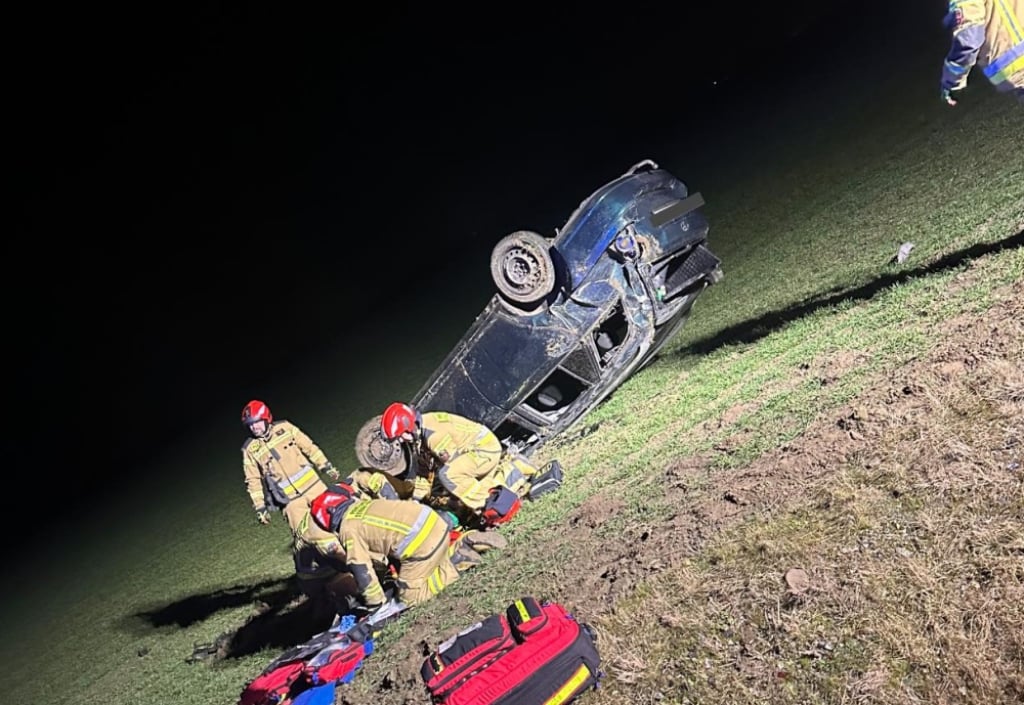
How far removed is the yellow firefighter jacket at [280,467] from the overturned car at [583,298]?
1.00m

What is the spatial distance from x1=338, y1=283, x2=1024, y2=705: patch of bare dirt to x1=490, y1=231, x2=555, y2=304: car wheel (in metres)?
2.07

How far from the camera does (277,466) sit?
22.2 feet

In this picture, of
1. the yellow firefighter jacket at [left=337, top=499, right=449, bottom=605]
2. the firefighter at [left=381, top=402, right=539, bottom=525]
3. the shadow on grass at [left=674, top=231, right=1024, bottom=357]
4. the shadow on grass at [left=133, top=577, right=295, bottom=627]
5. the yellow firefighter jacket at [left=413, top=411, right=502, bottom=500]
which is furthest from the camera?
the shadow on grass at [left=133, top=577, right=295, bottom=627]

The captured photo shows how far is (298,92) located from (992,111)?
42.7 feet

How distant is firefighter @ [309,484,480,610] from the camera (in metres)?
4.86

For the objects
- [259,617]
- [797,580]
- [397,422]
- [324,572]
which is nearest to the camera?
[797,580]

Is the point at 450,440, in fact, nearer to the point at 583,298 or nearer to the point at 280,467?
the point at 583,298

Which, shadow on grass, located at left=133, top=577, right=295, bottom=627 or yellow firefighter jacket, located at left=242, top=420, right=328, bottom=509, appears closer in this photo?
yellow firefighter jacket, located at left=242, top=420, right=328, bottom=509

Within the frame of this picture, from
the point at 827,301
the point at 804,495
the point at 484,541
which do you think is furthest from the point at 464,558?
the point at 827,301

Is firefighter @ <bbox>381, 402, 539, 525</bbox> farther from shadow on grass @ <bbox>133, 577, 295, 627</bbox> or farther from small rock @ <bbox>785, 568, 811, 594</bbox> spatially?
small rock @ <bbox>785, 568, 811, 594</bbox>

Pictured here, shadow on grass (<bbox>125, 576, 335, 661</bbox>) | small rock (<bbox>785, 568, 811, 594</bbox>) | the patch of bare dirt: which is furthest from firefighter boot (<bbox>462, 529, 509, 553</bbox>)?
small rock (<bbox>785, 568, 811, 594</bbox>)

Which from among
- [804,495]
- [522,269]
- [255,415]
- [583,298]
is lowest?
[804,495]

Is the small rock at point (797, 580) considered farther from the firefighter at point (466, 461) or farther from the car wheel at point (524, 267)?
the car wheel at point (524, 267)

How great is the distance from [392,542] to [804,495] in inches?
109
